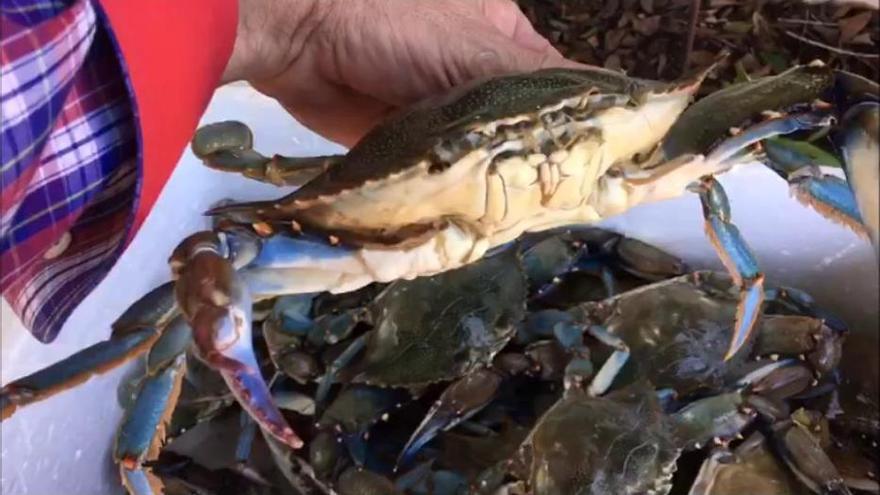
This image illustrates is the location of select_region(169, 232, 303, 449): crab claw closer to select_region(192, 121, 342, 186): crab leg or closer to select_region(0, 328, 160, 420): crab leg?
select_region(0, 328, 160, 420): crab leg

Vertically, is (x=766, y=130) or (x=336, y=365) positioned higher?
(x=766, y=130)

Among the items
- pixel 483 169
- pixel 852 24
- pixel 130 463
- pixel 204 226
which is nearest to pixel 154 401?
pixel 130 463

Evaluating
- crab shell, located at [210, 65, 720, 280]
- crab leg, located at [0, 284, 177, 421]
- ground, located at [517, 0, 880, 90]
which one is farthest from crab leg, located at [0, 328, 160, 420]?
ground, located at [517, 0, 880, 90]

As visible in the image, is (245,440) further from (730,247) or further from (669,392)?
(730,247)

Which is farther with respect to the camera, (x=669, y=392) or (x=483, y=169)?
(x=669, y=392)

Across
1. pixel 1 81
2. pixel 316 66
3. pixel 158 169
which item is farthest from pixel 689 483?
pixel 1 81

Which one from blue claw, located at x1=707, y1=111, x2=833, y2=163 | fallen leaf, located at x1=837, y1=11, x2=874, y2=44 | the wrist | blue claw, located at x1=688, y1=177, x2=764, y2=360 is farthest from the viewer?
fallen leaf, located at x1=837, y1=11, x2=874, y2=44

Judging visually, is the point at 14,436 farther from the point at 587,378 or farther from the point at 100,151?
the point at 587,378
